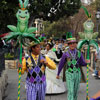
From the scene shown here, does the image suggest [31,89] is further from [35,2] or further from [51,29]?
[51,29]

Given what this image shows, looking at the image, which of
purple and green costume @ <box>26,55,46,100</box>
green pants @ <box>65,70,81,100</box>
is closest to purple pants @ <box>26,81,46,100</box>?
purple and green costume @ <box>26,55,46,100</box>

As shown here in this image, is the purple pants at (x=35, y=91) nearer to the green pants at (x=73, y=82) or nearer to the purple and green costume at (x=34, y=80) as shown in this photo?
the purple and green costume at (x=34, y=80)

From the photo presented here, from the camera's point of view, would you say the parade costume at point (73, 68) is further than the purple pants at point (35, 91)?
Yes

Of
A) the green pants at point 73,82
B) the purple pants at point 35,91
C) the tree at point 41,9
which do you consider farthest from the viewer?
the tree at point 41,9

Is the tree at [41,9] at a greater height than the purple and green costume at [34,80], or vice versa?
the tree at [41,9]

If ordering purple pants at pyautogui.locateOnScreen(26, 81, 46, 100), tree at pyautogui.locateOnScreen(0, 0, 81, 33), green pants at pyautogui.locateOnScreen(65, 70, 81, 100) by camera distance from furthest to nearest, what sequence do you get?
tree at pyautogui.locateOnScreen(0, 0, 81, 33)
green pants at pyautogui.locateOnScreen(65, 70, 81, 100)
purple pants at pyautogui.locateOnScreen(26, 81, 46, 100)

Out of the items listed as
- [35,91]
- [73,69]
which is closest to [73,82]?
[73,69]

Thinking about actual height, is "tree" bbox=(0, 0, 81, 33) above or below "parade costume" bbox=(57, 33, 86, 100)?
above

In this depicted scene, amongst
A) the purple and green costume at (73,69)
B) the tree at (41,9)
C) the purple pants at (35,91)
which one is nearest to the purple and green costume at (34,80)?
the purple pants at (35,91)

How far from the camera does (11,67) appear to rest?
12125 millimetres

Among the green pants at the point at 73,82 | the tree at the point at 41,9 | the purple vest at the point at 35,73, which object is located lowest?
the green pants at the point at 73,82

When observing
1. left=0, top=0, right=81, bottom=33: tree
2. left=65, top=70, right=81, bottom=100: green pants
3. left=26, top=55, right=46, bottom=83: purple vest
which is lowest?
left=65, top=70, right=81, bottom=100: green pants

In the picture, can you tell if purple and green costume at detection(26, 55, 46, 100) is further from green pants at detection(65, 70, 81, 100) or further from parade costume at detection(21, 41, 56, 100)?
green pants at detection(65, 70, 81, 100)

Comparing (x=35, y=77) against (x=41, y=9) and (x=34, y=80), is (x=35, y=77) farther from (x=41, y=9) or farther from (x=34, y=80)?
(x=41, y=9)
